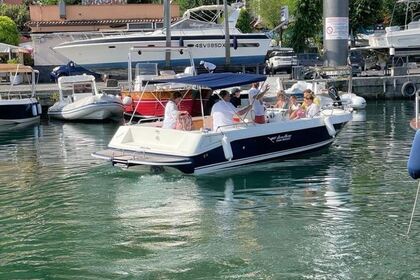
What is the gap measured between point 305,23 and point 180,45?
12800 millimetres

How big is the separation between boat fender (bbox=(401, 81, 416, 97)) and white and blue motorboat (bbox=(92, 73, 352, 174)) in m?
19.8

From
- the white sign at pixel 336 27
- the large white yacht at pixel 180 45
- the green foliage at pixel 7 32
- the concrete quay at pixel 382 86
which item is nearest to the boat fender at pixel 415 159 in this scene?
the concrete quay at pixel 382 86

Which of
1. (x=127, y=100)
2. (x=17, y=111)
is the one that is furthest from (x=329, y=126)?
(x=17, y=111)

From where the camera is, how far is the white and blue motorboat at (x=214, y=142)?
15648mm

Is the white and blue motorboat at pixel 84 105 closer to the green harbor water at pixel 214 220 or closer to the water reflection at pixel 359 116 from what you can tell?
the water reflection at pixel 359 116

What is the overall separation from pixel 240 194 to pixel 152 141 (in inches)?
117

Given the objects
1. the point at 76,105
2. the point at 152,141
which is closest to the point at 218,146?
the point at 152,141

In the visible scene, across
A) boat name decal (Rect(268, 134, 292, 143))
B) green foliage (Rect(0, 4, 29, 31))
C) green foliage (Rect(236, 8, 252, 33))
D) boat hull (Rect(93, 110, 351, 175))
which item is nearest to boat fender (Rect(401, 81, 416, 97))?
boat hull (Rect(93, 110, 351, 175))

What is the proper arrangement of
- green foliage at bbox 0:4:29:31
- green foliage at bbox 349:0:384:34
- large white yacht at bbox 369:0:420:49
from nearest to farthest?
large white yacht at bbox 369:0:420:49, green foliage at bbox 349:0:384:34, green foliage at bbox 0:4:29:31

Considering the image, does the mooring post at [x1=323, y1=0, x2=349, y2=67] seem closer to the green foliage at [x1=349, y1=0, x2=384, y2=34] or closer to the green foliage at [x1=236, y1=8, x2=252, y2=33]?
the green foliage at [x1=349, y1=0, x2=384, y2=34]

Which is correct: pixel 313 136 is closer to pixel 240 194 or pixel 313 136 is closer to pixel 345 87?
pixel 240 194

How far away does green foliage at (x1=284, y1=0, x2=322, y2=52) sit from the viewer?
5041cm

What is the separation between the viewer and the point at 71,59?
41438 millimetres

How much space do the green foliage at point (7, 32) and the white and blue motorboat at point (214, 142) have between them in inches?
1426
